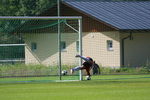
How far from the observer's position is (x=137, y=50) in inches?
1565

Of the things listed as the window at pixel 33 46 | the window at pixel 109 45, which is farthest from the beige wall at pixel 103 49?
the window at pixel 33 46

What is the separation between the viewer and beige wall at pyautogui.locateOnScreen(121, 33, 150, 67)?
39281 millimetres

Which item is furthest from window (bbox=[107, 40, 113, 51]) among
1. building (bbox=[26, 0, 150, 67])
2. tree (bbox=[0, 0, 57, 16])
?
tree (bbox=[0, 0, 57, 16])

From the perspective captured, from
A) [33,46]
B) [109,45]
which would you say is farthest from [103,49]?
[33,46]

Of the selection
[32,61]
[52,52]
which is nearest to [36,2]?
[52,52]

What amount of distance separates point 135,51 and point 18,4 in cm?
2119

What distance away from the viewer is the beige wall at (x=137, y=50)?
1547 inches

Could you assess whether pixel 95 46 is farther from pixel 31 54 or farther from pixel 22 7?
pixel 22 7
